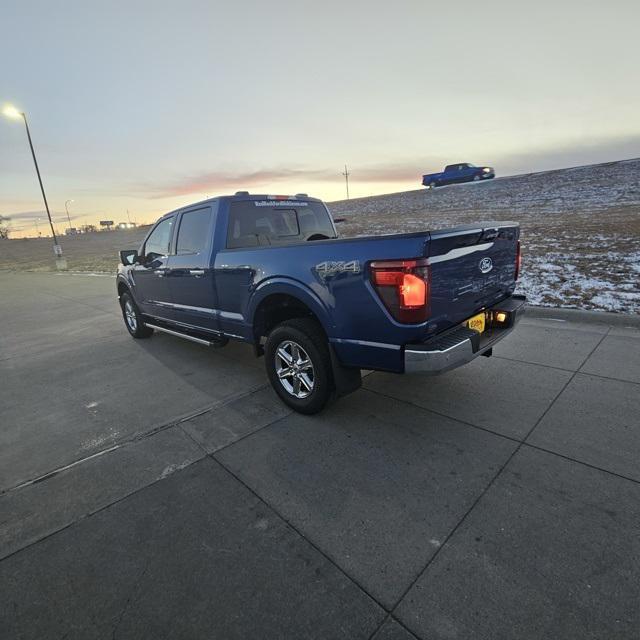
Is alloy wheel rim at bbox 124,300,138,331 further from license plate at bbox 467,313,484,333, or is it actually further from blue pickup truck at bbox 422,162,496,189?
blue pickup truck at bbox 422,162,496,189

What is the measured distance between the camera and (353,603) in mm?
1767

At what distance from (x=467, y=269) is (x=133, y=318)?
218 inches

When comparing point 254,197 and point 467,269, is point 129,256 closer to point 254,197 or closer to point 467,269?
point 254,197

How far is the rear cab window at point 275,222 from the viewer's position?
4.21 m

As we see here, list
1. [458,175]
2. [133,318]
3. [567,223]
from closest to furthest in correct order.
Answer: [133,318] → [567,223] → [458,175]

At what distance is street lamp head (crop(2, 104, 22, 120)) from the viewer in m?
18.7

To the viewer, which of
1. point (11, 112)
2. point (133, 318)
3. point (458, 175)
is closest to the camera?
point (133, 318)

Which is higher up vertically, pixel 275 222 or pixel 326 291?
pixel 275 222

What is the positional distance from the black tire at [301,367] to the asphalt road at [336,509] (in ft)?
0.60

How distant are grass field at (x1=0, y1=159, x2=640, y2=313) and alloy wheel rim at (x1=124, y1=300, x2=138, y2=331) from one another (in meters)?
3.81

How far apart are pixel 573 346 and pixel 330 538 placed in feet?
13.0

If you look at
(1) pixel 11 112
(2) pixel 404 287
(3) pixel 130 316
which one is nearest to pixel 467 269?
(2) pixel 404 287

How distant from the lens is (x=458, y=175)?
32.7 metres

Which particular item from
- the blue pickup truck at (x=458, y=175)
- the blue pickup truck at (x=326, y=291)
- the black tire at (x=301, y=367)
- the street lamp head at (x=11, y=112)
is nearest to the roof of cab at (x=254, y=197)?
the blue pickup truck at (x=326, y=291)
